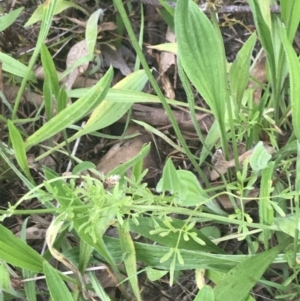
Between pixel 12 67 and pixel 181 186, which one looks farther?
pixel 12 67

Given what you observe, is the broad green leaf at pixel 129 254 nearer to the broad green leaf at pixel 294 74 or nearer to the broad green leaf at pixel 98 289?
the broad green leaf at pixel 98 289

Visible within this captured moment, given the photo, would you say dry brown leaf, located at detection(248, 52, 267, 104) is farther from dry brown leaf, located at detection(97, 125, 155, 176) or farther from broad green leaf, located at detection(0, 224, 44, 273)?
broad green leaf, located at detection(0, 224, 44, 273)

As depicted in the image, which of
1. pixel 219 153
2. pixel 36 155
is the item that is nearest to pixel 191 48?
pixel 219 153

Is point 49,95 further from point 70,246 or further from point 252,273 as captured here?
point 252,273

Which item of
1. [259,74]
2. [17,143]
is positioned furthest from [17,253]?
[259,74]

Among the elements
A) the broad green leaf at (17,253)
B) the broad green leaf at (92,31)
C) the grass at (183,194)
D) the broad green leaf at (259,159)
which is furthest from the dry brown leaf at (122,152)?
the broad green leaf at (259,159)

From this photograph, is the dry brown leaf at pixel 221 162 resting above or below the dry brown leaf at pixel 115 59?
below

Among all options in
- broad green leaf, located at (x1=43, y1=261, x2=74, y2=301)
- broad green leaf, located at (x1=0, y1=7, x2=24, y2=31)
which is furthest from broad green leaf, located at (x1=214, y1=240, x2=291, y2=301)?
broad green leaf, located at (x1=0, y1=7, x2=24, y2=31)

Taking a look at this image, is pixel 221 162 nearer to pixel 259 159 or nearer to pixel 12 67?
pixel 259 159
